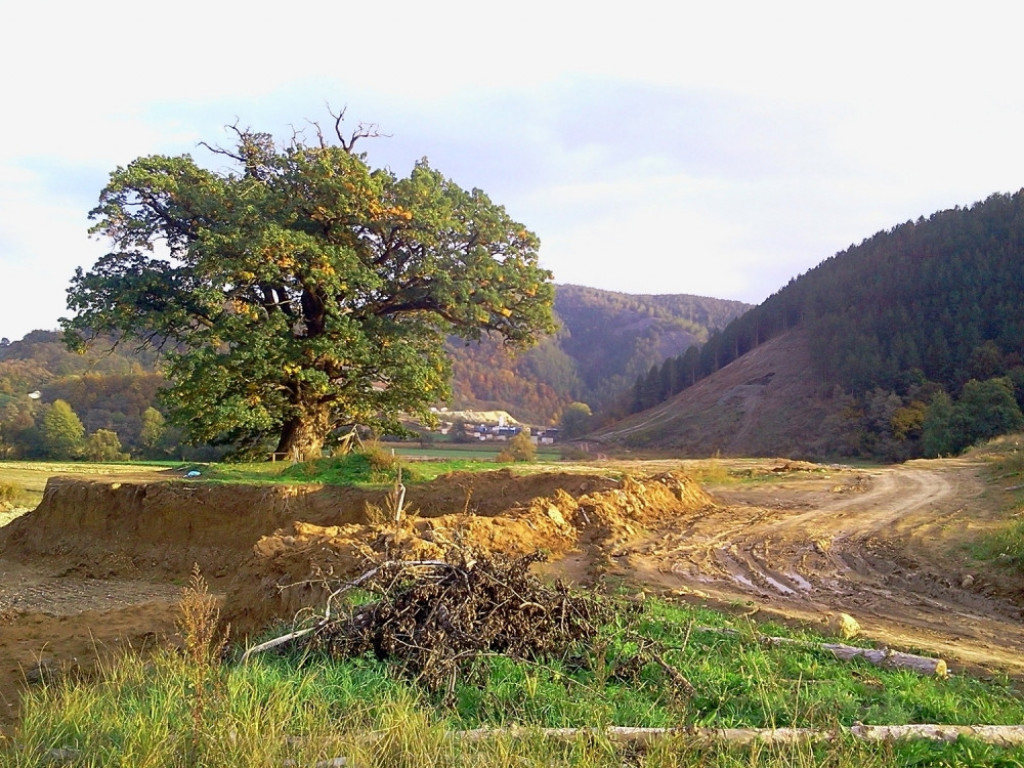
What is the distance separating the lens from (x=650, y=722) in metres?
4.32

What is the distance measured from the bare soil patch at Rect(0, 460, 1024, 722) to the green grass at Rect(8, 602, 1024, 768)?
5.06 feet

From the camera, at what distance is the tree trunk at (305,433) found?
60.9 ft

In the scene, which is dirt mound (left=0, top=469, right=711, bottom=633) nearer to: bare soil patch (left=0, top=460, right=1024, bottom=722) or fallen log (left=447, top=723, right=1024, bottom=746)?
bare soil patch (left=0, top=460, right=1024, bottom=722)

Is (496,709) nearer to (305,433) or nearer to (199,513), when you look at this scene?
(199,513)

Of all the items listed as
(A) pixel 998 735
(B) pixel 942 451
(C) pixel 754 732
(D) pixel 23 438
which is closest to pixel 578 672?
(C) pixel 754 732

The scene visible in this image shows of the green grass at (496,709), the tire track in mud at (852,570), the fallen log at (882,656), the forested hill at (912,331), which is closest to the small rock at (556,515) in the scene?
the tire track in mud at (852,570)

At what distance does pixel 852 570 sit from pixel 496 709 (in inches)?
268

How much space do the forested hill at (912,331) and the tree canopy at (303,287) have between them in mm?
31502

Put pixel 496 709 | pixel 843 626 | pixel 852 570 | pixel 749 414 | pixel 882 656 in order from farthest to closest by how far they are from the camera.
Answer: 1. pixel 749 414
2. pixel 852 570
3. pixel 843 626
4. pixel 882 656
5. pixel 496 709

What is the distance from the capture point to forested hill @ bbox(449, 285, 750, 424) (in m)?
106

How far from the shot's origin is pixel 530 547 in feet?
34.9

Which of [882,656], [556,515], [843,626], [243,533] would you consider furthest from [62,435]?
[882,656]

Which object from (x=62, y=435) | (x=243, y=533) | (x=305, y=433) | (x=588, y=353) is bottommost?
(x=243, y=533)

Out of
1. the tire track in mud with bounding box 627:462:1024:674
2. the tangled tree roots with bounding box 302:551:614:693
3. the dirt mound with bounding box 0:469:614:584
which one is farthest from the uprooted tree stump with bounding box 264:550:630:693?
the dirt mound with bounding box 0:469:614:584
